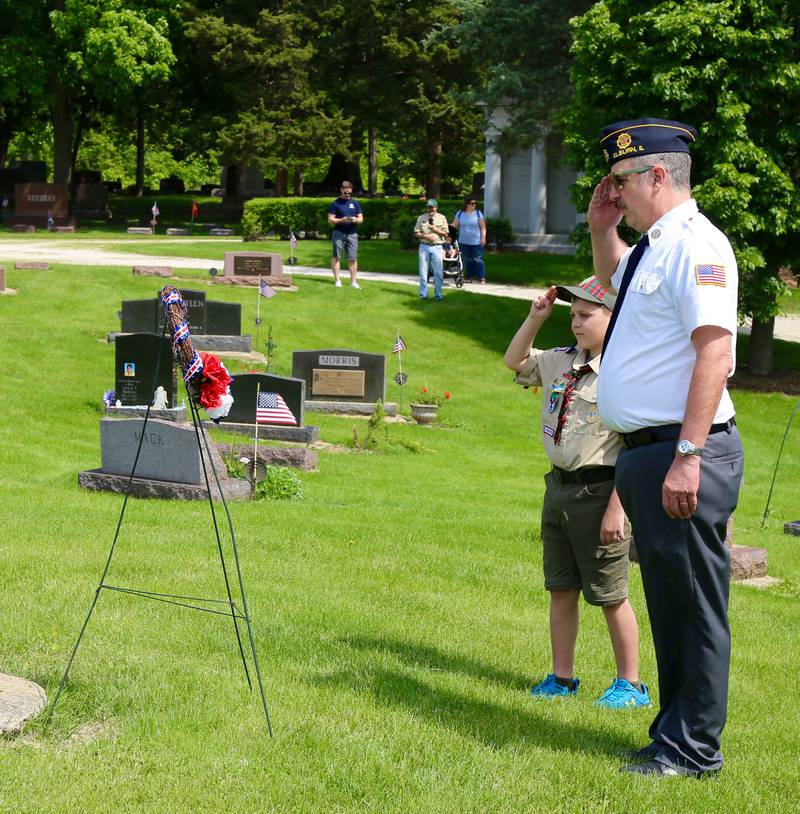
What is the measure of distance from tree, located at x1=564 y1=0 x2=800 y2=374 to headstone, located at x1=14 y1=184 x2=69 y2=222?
26.0 m

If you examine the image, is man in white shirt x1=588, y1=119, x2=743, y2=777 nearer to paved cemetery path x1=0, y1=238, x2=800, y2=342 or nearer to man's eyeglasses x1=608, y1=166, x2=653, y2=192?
man's eyeglasses x1=608, y1=166, x2=653, y2=192

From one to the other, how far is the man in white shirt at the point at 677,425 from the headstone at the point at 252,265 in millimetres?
22221

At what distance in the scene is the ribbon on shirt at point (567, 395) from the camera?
5570mm

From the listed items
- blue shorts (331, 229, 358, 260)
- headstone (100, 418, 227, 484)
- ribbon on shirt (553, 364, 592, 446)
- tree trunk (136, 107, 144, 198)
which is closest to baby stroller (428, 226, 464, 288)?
blue shorts (331, 229, 358, 260)

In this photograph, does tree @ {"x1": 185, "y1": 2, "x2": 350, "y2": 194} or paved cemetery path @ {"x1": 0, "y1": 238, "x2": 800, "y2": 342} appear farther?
tree @ {"x1": 185, "y1": 2, "x2": 350, "y2": 194}


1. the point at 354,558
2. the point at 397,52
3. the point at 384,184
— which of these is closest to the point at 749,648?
the point at 354,558

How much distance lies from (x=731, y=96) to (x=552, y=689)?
18.6 meters

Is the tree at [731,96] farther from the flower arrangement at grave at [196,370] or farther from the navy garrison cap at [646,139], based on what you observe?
the flower arrangement at grave at [196,370]

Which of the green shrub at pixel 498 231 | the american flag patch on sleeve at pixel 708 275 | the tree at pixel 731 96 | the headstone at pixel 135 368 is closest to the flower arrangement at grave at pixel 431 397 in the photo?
the headstone at pixel 135 368

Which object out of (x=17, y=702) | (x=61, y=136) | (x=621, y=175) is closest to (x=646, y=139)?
(x=621, y=175)

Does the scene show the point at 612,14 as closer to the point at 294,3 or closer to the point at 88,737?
the point at 88,737

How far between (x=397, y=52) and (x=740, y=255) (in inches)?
1023

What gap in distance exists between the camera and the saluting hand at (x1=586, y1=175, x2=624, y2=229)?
17.4 ft

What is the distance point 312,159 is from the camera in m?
46.8
